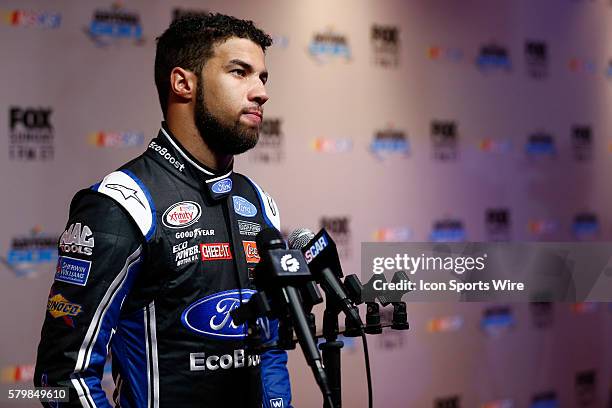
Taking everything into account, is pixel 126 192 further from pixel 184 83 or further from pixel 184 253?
pixel 184 83

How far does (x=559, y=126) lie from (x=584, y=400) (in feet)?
4.92

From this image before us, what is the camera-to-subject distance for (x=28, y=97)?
7.77 ft

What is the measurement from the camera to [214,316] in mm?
1407

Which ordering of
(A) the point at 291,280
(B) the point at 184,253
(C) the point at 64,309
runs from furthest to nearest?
(B) the point at 184,253
(C) the point at 64,309
(A) the point at 291,280

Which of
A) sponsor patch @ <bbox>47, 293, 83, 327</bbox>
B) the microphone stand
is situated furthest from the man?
the microphone stand

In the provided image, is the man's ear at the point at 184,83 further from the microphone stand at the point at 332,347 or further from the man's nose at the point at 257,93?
the microphone stand at the point at 332,347

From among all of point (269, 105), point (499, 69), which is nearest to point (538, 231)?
point (499, 69)

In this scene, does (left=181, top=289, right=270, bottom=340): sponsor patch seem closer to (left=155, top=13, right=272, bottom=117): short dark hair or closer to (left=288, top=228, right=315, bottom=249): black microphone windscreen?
(left=288, top=228, right=315, bottom=249): black microphone windscreen

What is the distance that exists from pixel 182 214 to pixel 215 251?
0.10m

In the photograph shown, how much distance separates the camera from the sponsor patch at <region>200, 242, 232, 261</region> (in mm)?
1431

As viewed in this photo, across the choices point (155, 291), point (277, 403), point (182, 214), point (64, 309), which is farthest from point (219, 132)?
point (277, 403)

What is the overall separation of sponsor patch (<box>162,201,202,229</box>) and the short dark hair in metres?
0.24

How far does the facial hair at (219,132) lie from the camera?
1.48m

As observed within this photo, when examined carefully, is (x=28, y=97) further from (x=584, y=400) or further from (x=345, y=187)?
(x=584, y=400)
